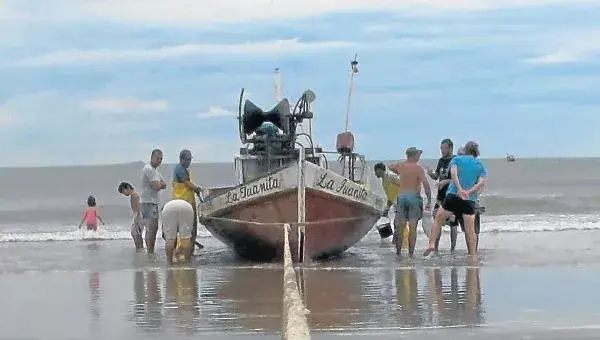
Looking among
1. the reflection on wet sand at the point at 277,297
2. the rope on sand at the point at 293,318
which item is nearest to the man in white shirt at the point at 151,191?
the reflection on wet sand at the point at 277,297

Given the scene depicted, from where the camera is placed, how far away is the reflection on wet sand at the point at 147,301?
9566mm

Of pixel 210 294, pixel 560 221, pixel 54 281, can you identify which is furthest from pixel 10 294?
pixel 560 221

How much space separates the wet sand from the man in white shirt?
0.59m

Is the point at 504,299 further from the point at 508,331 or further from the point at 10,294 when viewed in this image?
the point at 10,294

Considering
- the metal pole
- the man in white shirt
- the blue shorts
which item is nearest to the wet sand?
the metal pole

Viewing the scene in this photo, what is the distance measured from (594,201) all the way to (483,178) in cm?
3227

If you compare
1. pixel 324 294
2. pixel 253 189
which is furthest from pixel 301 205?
pixel 324 294

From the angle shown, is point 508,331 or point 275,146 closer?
point 508,331

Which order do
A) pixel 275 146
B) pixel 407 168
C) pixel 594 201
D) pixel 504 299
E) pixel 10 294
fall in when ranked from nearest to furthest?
pixel 504 299
pixel 10 294
pixel 407 168
pixel 275 146
pixel 594 201

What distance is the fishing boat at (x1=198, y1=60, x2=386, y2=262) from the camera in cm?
1470

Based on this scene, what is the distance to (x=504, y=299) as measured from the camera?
1077cm

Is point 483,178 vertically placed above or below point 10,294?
above

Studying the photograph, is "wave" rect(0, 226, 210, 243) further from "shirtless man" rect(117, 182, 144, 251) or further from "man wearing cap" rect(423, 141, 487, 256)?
"man wearing cap" rect(423, 141, 487, 256)

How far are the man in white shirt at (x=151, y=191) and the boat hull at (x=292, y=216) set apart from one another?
82cm
